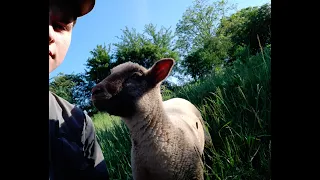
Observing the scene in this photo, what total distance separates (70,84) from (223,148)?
562 mm

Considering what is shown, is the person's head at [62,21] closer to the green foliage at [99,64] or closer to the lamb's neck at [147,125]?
the green foliage at [99,64]

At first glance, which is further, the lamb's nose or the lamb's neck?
the lamb's neck


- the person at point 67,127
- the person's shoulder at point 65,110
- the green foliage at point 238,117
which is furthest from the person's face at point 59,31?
the green foliage at point 238,117

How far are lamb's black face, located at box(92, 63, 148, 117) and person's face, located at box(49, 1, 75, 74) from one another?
5.8 inches

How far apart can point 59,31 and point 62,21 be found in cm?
3

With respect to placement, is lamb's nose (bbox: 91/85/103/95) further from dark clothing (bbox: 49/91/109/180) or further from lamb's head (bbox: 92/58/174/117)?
dark clothing (bbox: 49/91/109/180)

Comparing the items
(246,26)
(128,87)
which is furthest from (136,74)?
(246,26)

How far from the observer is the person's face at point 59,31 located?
2.52 ft

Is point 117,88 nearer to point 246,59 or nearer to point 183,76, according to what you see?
point 183,76

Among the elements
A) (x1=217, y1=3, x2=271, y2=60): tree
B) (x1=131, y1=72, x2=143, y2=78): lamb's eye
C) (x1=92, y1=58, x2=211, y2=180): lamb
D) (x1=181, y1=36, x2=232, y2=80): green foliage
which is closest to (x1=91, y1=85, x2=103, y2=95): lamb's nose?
(x1=92, y1=58, x2=211, y2=180): lamb

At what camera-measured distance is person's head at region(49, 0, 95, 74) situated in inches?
30.3

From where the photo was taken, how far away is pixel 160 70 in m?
0.83

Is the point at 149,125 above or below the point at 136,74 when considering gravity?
below

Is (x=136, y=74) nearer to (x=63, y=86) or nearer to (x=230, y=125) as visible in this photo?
(x=63, y=86)
